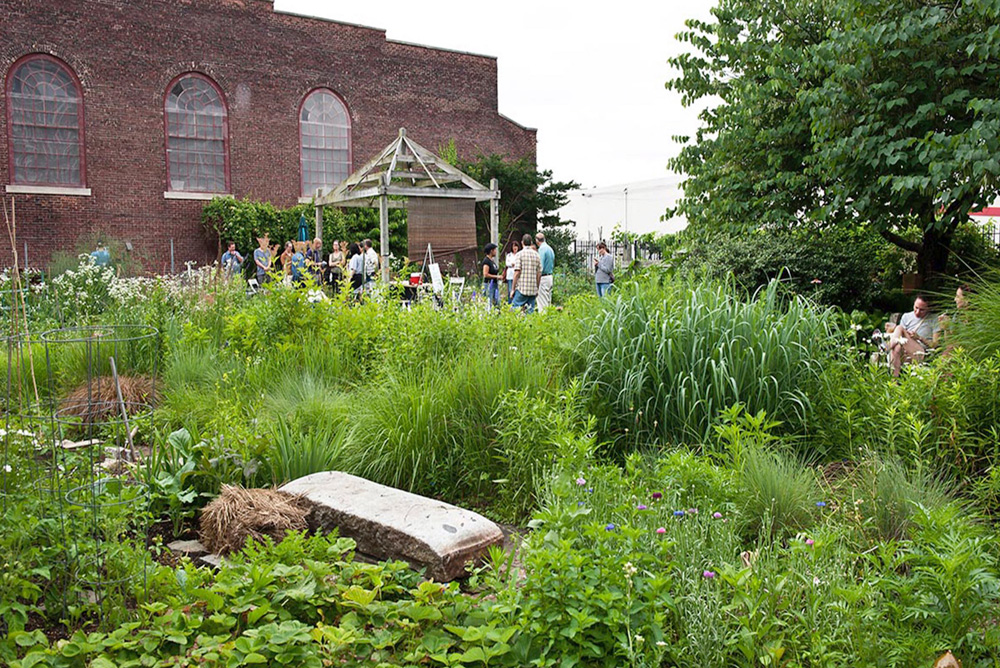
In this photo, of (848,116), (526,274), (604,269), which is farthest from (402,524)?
(604,269)

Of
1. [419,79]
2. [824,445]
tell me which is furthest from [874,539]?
[419,79]

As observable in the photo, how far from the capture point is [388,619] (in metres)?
2.71

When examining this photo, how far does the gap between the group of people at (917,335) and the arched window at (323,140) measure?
20.6m

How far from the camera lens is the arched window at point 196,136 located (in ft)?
74.0

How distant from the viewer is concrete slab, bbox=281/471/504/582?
336 centimetres

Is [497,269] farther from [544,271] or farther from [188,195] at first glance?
[188,195]

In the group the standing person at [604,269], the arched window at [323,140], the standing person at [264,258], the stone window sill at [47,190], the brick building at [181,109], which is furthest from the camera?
the arched window at [323,140]

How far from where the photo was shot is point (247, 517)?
3744 mm

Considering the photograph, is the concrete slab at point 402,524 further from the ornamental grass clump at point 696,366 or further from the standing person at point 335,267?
the standing person at point 335,267

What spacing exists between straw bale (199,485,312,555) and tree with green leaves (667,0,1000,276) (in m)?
5.98

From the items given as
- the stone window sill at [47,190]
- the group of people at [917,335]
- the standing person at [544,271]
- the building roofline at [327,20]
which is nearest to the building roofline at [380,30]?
the building roofline at [327,20]

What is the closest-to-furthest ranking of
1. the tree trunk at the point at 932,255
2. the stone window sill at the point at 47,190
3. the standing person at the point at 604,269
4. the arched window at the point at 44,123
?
the tree trunk at the point at 932,255 → the standing person at the point at 604,269 → the stone window sill at the point at 47,190 → the arched window at the point at 44,123

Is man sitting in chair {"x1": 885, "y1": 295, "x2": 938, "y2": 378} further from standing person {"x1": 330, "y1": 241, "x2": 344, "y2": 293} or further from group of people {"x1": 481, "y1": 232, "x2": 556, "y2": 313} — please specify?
standing person {"x1": 330, "y1": 241, "x2": 344, "y2": 293}

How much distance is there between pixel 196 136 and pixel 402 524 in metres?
22.1
